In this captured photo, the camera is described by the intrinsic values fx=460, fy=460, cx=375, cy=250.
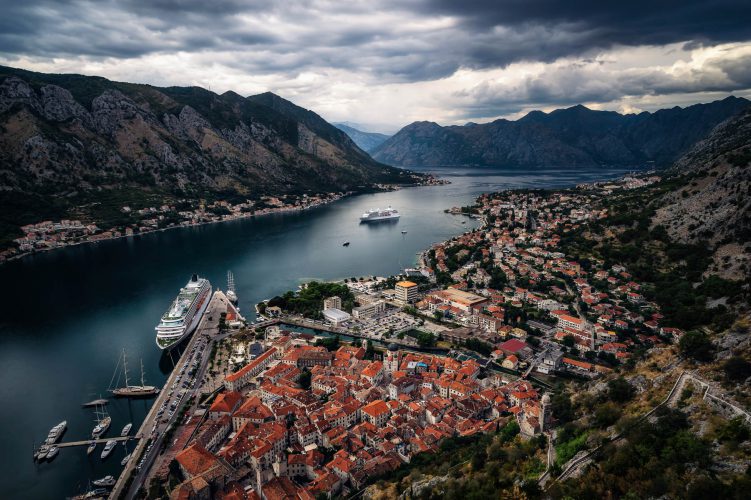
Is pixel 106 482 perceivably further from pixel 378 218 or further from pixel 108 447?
pixel 378 218


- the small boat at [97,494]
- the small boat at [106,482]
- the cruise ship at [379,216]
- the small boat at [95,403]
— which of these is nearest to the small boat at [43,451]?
the small boat at [95,403]

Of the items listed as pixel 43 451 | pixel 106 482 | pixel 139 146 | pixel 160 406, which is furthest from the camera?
pixel 139 146

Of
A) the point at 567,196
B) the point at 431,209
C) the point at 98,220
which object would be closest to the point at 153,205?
the point at 98,220

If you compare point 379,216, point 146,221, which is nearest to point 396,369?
point 379,216

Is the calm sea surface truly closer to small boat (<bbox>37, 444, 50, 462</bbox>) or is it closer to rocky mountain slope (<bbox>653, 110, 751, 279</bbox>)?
small boat (<bbox>37, 444, 50, 462</bbox>)

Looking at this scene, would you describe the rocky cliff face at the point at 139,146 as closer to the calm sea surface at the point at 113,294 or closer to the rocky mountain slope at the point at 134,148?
the rocky mountain slope at the point at 134,148

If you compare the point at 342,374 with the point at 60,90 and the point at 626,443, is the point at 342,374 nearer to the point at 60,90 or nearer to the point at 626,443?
the point at 626,443
